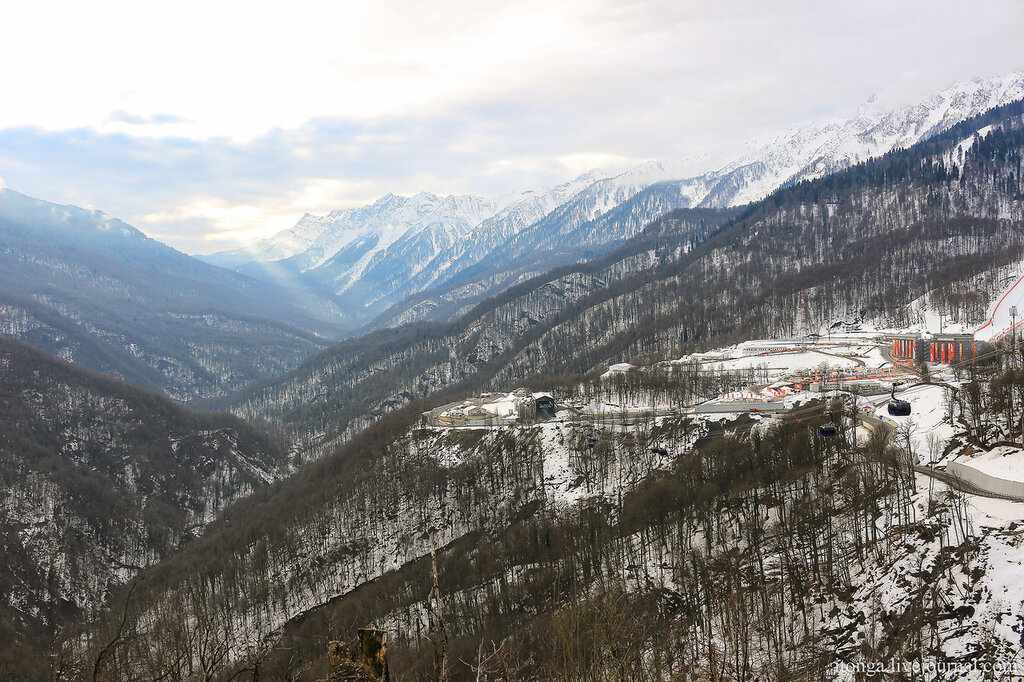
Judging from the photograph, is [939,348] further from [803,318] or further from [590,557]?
[590,557]

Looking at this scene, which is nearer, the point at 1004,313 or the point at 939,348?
the point at 939,348

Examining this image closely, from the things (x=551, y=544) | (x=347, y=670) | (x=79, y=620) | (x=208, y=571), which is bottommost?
(x=79, y=620)

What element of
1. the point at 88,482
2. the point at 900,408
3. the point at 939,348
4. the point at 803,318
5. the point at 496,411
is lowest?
the point at 88,482

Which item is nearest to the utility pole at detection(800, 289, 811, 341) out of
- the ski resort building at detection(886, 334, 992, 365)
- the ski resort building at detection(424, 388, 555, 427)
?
the ski resort building at detection(886, 334, 992, 365)

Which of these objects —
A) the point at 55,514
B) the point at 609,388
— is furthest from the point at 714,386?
the point at 55,514

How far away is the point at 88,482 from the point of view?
139750mm

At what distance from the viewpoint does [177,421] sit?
188 meters

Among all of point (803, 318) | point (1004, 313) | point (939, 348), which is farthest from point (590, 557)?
point (803, 318)

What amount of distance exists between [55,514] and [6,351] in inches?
3301

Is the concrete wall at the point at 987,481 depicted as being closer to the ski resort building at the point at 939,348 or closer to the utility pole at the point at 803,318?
the ski resort building at the point at 939,348

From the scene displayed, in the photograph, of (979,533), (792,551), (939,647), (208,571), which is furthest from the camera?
(208,571)

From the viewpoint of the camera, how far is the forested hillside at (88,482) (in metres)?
107

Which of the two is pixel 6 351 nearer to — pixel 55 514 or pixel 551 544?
pixel 55 514

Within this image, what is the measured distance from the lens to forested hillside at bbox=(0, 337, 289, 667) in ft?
351
